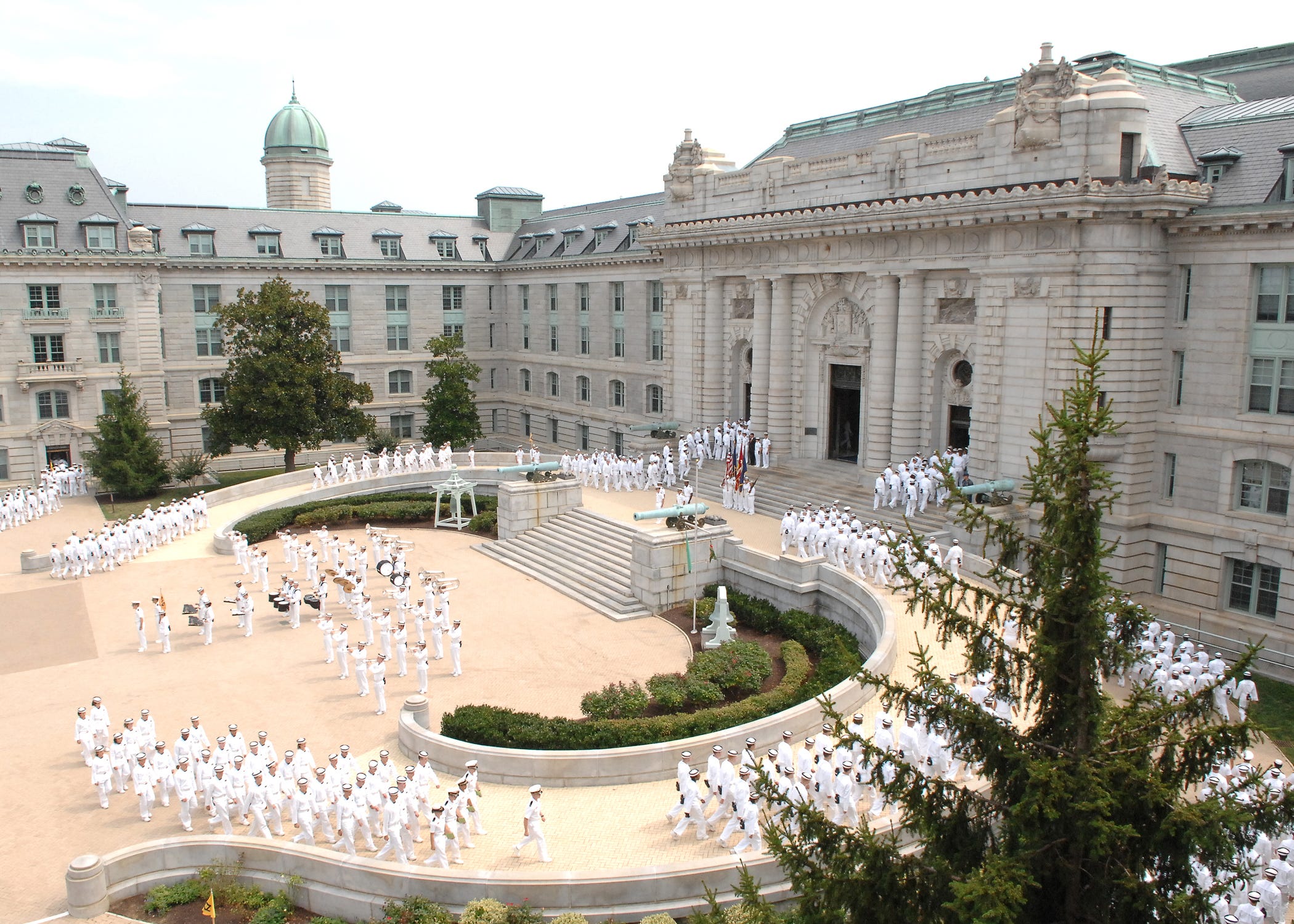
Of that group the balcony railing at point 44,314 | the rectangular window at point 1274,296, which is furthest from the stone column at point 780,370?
the balcony railing at point 44,314

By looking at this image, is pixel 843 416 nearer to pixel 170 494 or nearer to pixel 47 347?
pixel 170 494

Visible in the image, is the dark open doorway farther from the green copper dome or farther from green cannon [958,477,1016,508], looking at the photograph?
the green copper dome

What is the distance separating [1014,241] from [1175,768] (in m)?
26.6

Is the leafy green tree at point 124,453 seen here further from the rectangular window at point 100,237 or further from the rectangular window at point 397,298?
the rectangular window at point 397,298

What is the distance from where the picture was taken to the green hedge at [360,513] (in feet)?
137

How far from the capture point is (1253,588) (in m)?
30.6

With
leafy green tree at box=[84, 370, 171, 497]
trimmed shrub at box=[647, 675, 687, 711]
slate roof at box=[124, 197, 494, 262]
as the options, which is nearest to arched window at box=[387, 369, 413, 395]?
→ slate roof at box=[124, 197, 494, 262]

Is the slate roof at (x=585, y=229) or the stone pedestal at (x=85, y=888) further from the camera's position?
the slate roof at (x=585, y=229)

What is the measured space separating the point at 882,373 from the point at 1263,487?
1332 cm

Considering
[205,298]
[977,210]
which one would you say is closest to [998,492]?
[977,210]

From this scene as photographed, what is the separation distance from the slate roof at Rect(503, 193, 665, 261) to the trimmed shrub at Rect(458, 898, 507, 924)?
42.4 meters

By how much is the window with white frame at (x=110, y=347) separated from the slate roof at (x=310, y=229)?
6.34 metres

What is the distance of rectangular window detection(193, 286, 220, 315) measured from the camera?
58.0m

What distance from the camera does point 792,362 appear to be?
43844mm
